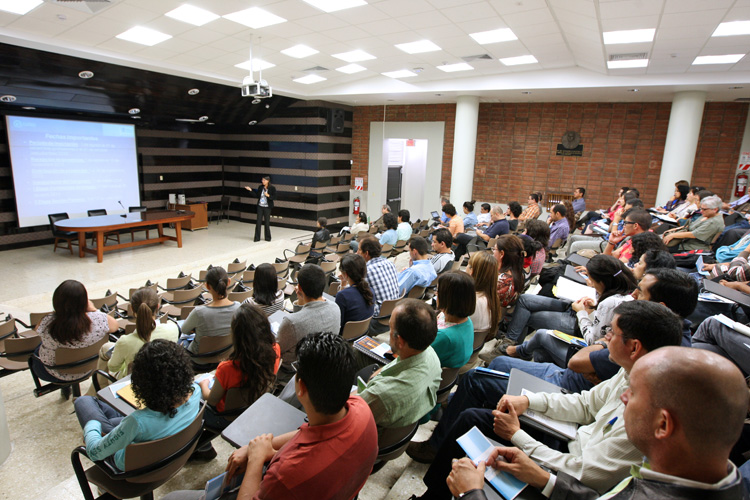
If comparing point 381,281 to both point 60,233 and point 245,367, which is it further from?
point 60,233

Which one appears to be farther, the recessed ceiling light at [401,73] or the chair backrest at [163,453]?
the recessed ceiling light at [401,73]

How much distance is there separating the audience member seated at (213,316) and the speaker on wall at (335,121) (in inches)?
387

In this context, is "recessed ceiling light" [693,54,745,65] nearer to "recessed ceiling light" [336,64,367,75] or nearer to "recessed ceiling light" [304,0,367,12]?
"recessed ceiling light" [304,0,367,12]

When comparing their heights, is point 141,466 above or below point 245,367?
below

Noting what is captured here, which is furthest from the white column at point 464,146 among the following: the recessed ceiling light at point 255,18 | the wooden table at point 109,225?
the wooden table at point 109,225

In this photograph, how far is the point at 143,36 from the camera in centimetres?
626

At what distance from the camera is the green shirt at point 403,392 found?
180 centimetres

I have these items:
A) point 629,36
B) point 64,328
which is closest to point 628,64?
point 629,36

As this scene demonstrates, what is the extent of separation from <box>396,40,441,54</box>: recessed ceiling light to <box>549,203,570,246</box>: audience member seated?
3.44 m

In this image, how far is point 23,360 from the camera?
3.46m

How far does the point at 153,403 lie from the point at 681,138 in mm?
10415

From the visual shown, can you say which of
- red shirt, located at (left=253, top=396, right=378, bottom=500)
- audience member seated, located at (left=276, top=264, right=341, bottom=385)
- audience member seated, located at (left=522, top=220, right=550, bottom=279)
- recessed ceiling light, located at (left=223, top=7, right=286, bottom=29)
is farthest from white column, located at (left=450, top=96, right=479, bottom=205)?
red shirt, located at (left=253, top=396, right=378, bottom=500)

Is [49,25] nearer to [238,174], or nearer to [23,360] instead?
[23,360]

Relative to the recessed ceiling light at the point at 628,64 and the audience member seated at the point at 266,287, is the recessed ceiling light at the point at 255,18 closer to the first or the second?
the audience member seated at the point at 266,287
